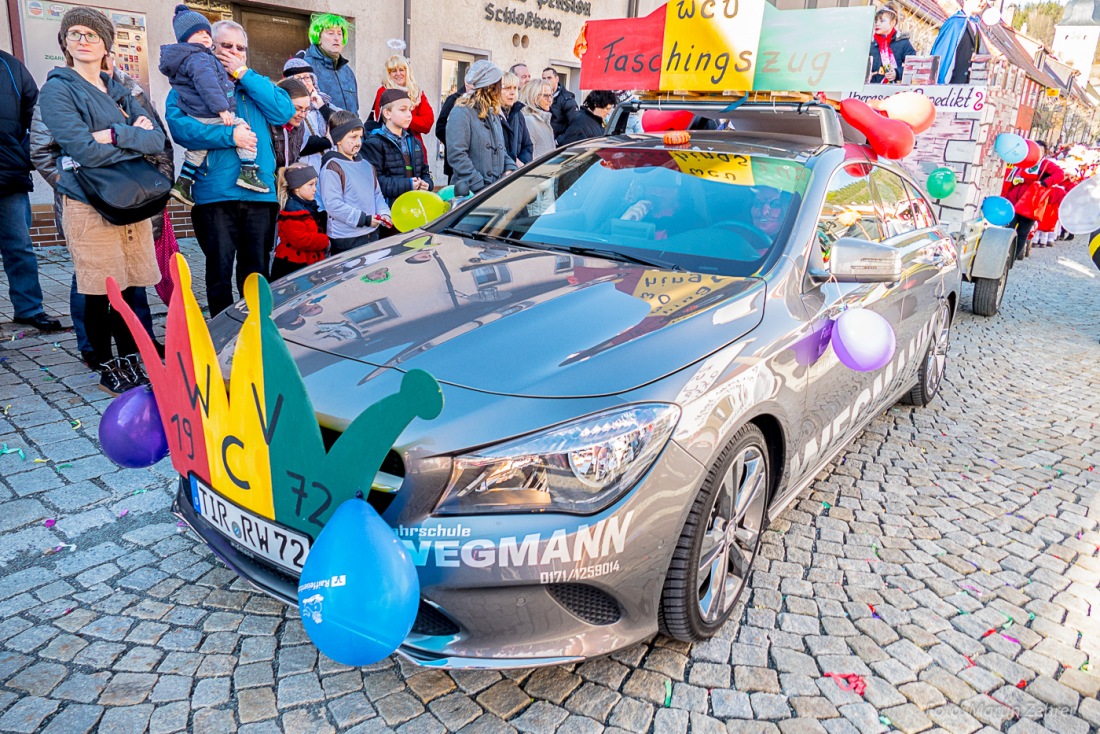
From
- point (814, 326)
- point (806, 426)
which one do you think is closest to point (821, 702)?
point (806, 426)

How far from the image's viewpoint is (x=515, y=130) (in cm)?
723

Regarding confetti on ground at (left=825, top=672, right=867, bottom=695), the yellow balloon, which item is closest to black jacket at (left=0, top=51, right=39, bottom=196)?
the yellow balloon

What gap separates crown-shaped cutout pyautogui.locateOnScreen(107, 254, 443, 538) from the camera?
1945mm

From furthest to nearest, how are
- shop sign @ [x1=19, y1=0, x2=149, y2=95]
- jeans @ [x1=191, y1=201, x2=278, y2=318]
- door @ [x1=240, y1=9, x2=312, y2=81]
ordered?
door @ [x1=240, y1=9, x2=312, y2=81] → shop sign @ [x1=19, y1=0, x2=149, y2=95] → jeans @ [x1=191, y1=201, x2=278, y2=318]

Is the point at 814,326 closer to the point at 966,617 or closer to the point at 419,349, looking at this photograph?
the point at 966,617

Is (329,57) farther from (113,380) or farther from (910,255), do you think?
(910,255)

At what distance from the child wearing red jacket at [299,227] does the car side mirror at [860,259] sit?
322cm

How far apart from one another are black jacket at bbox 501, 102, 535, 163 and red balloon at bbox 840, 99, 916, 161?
3613mm

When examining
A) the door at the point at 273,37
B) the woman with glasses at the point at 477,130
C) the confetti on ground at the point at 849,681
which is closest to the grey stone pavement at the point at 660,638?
the confetti on ground at the point at 849,681

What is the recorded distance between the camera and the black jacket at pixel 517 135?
7207 millimetres

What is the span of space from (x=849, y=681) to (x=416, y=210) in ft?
10.2

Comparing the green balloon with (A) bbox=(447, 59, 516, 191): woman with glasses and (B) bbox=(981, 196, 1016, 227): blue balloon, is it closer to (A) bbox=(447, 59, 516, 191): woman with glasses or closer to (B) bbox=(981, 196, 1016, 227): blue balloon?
(B) bbox=(981, 196, 1016, 227): blue balloon

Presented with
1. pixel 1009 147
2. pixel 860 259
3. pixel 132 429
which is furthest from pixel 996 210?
pixel 132 429

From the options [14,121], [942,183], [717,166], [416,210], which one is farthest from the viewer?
[942,183]
